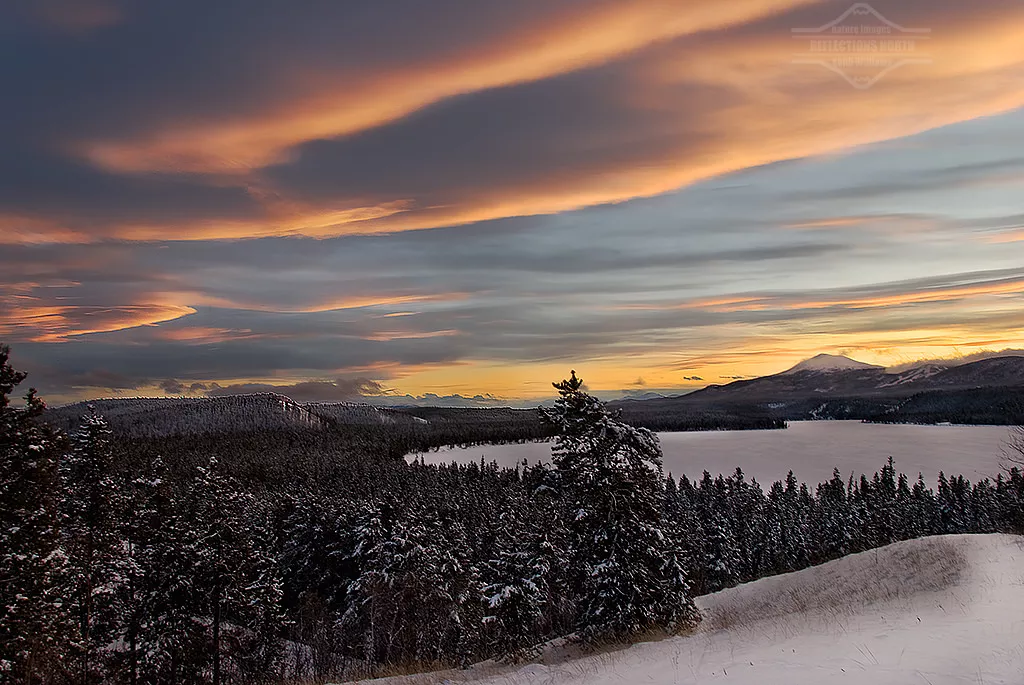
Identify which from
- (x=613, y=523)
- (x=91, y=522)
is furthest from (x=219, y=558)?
(x=613, y=523)

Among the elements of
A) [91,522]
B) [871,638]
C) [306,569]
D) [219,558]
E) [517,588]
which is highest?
[871,638]

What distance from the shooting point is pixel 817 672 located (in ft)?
37.3

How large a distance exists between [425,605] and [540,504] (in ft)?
129

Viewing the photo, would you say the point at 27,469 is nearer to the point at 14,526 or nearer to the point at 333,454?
the point at 14,526

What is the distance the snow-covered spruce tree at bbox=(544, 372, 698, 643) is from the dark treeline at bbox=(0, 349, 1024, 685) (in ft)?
0.26

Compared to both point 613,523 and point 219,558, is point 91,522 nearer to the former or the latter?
point 219,558

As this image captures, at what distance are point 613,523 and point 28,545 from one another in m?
22.0

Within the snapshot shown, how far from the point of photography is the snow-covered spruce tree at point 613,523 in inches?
989

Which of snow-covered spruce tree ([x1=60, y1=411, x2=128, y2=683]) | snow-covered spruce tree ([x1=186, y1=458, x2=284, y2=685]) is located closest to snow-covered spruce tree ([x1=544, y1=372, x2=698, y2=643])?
snow-covered spruce tree ([x1=186, y1=458, x2=284, y2=685])

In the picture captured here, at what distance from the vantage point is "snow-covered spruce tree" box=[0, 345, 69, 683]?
21.7 meters

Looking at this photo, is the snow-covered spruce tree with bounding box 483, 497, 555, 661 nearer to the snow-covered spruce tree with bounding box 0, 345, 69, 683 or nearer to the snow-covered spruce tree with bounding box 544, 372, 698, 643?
the snow-covered spruce tree with bounding box 544, 372, 698, 643

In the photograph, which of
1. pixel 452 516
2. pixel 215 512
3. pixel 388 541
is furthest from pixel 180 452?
pixel 215 512

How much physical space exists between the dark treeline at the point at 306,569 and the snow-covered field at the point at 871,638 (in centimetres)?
529

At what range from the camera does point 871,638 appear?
14016 mm
